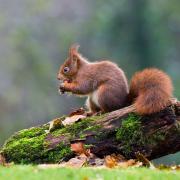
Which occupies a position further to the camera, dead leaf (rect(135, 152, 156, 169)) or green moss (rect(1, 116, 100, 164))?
green moss (rect(1, 116, 100, 164))

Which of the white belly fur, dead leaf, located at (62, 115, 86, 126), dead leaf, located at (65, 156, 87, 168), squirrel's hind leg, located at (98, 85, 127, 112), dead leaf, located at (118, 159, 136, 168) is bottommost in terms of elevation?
dead leaf, located at (118, 159, 136, 168)

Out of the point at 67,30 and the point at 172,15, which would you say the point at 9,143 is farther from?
the point at 172,15

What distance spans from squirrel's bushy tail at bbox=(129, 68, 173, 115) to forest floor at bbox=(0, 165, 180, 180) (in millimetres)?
1449

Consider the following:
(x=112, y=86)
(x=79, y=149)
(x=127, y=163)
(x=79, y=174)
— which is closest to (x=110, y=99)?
(x=112, y=86)

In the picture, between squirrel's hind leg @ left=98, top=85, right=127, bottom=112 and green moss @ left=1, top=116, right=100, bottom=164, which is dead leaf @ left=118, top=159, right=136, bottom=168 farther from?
squirrel's hind leg @ left=98, top=85, right=127, bottom=112

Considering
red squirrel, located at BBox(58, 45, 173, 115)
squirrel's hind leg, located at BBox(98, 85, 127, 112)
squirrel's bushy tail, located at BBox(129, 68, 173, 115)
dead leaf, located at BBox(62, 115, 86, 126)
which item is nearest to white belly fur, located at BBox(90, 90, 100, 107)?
red squirrel, located at BBox(58, 45, 173, 115)

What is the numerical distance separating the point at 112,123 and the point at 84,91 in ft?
3.21

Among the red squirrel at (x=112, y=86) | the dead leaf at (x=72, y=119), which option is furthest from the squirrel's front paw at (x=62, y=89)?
the dead leaf at (x=72, y=119)

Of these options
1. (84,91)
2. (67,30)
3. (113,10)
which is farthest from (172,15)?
(84,91)

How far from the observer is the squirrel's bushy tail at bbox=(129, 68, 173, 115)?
10873 millimetres

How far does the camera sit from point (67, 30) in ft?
133

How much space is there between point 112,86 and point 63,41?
2851cm

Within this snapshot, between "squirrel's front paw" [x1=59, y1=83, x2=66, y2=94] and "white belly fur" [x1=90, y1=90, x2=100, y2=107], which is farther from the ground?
"squirrel's front paw" [x1=59, y1=83, x2=66, y2=94]

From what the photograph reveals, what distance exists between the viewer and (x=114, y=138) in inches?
431
